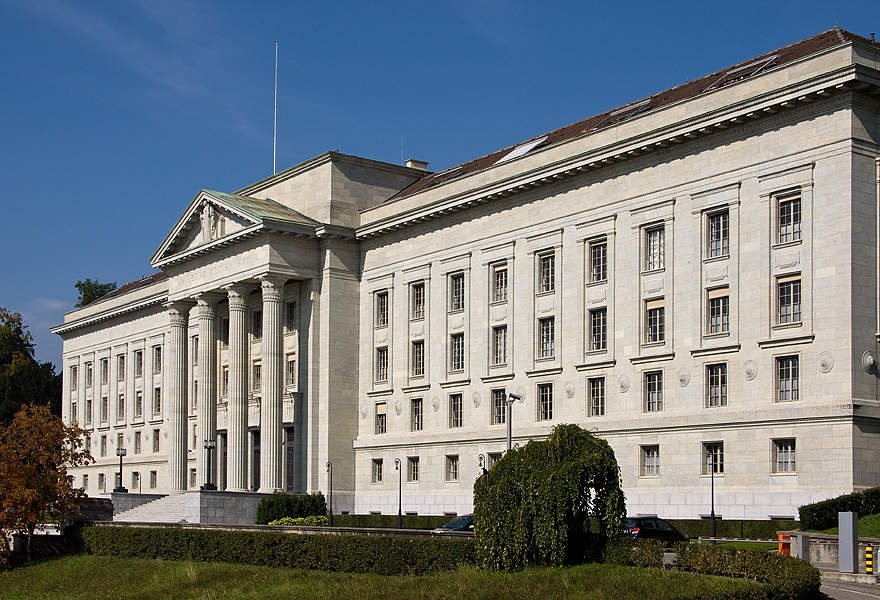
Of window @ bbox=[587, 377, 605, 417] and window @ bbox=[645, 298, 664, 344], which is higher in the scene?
window @ bbox=[645, 298, 664, 344]

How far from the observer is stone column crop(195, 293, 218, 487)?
251ft

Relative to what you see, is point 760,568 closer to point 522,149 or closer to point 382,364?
point 522,149

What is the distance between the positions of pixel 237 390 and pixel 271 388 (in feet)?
12.7

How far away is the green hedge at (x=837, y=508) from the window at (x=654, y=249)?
14797 millimetres

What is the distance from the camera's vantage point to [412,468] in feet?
215

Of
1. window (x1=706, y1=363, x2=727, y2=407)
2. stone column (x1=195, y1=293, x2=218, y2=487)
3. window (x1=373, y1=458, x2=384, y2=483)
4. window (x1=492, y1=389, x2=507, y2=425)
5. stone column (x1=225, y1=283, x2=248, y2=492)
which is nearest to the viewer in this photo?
window (x1=706, y1=363, x2=727, y2=407)

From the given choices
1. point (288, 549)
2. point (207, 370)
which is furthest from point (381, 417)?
point (288, 549)

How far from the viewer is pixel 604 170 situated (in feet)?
181

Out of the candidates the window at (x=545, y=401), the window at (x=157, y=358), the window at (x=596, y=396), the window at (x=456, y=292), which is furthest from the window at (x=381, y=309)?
the window at (x=157, y=358)

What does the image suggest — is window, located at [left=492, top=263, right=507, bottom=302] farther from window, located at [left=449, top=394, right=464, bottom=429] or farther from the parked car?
the parked car

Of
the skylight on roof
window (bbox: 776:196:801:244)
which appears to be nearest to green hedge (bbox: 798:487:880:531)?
window (bbox: 776:196:801:244)

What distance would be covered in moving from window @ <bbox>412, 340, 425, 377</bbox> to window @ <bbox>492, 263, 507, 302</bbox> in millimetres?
6419

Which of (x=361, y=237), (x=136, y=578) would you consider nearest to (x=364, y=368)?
(x=361, y=237)

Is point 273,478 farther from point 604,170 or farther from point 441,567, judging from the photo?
point 441,567
